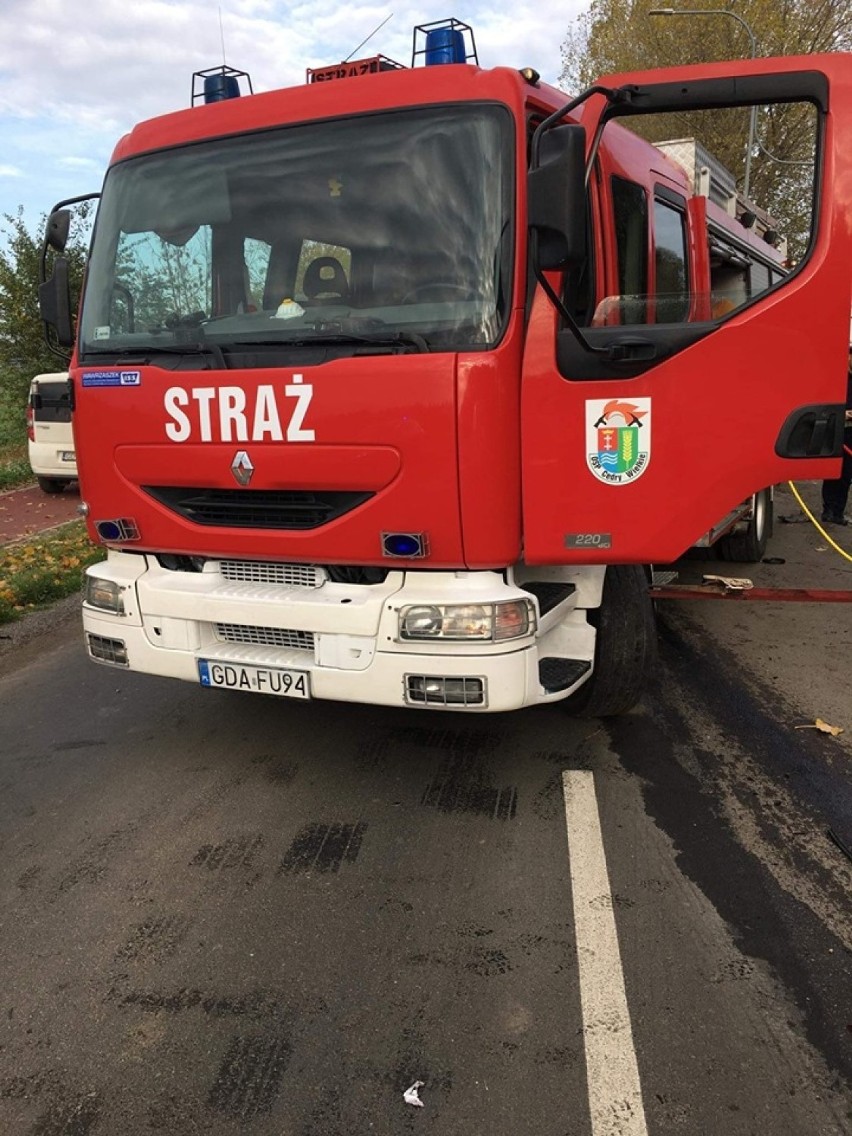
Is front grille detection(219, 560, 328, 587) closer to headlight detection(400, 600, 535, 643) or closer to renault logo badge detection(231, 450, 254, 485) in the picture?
renault logo badge detection(231, 450, 254, 485)

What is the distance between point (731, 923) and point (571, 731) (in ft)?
5.12

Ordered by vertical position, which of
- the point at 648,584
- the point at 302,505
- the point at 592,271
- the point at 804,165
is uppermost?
the point at 804,165

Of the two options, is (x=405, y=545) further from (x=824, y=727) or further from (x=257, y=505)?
(x=824, y=727)

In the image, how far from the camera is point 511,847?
3.27 metres

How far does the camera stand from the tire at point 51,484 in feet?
41.9

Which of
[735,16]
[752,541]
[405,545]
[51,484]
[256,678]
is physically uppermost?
[735,16]

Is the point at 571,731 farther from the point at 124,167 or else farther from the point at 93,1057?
the point at 124,167

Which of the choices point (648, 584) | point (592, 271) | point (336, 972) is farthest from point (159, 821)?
point (592, 271)

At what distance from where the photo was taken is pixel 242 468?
341 cm

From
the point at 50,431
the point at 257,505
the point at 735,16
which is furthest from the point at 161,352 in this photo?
the point at 735,16

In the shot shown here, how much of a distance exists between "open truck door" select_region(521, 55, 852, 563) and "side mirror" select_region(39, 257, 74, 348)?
2.49 metres

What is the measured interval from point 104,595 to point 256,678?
0.90 meters

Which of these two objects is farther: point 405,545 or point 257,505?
point 257,505

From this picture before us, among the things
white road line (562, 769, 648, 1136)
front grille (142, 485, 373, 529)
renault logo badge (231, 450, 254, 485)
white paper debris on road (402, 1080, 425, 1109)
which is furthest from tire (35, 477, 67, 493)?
white paper debris on road (402, 1080, 425, 1109)
